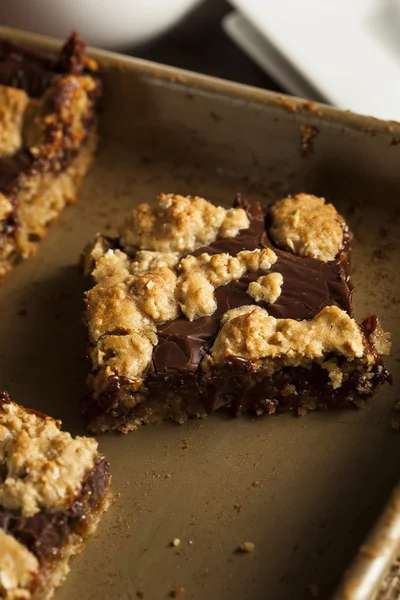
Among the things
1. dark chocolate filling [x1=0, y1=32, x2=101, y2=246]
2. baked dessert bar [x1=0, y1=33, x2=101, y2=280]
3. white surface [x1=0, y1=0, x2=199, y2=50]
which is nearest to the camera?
baked dessert bar [x1=0, y1=33, x2=101, y2=280]

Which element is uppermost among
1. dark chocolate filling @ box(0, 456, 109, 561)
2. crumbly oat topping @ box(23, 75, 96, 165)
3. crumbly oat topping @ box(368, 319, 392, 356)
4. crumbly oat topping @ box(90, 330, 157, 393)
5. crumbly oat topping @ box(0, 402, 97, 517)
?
crumbly oat topping @ box(23, 75, 96, 165)

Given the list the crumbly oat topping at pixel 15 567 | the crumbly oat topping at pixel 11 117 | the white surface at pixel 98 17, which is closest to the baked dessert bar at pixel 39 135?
the crumbly oat topping at pixel 11 117

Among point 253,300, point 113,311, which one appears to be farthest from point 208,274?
point 113,311

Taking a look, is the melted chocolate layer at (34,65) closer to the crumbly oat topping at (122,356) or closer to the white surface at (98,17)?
the white surface at (98,17)

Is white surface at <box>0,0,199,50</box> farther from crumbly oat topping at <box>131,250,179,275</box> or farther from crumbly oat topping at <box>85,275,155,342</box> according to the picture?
crumbly oat topping at <box>85,275,155,342</box>

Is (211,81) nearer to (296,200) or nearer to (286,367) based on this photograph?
(296,200)

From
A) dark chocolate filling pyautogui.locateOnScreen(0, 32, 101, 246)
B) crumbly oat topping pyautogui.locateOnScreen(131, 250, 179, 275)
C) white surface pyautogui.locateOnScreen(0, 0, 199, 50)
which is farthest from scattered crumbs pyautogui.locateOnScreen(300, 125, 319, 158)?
white surface pyautogui.locateOnScreen(0, 0, 199, 50)
